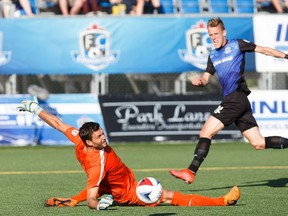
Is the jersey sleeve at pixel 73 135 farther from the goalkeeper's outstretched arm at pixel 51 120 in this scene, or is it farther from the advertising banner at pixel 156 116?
the advertising banner at pixel 156 116

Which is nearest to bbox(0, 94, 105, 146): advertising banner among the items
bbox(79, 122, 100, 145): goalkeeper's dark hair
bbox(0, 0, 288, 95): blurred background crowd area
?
bbox(0, 0, 288, 95): blurred background crowd area

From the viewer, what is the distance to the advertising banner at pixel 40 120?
19.7 m

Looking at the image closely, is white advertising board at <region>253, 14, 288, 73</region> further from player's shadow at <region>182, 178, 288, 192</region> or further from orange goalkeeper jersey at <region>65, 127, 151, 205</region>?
orange goalkeeper jersey at <region>65, 127, 151, 205</region>

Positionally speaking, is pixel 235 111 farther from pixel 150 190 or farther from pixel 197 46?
pixel 197 46

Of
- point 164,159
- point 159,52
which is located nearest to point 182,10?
point 159,52

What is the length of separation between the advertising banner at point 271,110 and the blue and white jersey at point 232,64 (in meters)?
9.33

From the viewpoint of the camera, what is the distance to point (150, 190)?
9180 mm

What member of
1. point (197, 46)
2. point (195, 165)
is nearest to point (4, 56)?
point (197, 46)

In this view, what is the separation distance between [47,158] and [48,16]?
4508 mm

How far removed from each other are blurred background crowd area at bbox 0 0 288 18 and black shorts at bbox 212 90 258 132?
1048 centimetres

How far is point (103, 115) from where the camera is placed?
19.9 meters

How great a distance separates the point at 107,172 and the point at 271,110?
38.5 feet

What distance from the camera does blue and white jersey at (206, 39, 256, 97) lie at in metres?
10.9

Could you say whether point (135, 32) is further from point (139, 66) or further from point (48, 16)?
→ point (48, 16)
